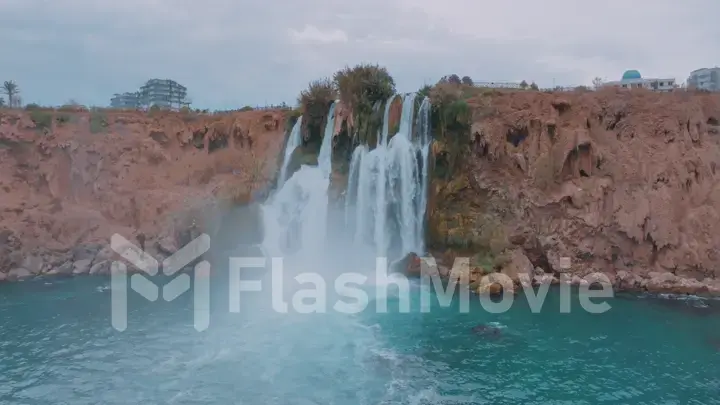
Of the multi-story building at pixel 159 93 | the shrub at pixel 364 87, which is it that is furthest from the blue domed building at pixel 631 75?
the multi-story building at pixel 159 93

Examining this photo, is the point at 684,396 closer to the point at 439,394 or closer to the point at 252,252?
the point at 439,394

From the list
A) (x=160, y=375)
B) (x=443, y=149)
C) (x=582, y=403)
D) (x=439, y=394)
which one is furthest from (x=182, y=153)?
(x=582, y=403)

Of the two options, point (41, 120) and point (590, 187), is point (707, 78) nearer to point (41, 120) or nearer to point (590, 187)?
point (590, 187)

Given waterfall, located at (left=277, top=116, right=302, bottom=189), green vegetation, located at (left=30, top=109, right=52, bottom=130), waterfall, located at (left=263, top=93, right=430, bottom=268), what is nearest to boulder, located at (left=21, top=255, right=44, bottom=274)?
green vegetation, located at (left=30, top=109, right=52, bottom=130)

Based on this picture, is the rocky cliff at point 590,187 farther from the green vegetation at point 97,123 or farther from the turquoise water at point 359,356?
the green vegetation at point 97,123

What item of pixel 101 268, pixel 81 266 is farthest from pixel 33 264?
pixel 101 268
